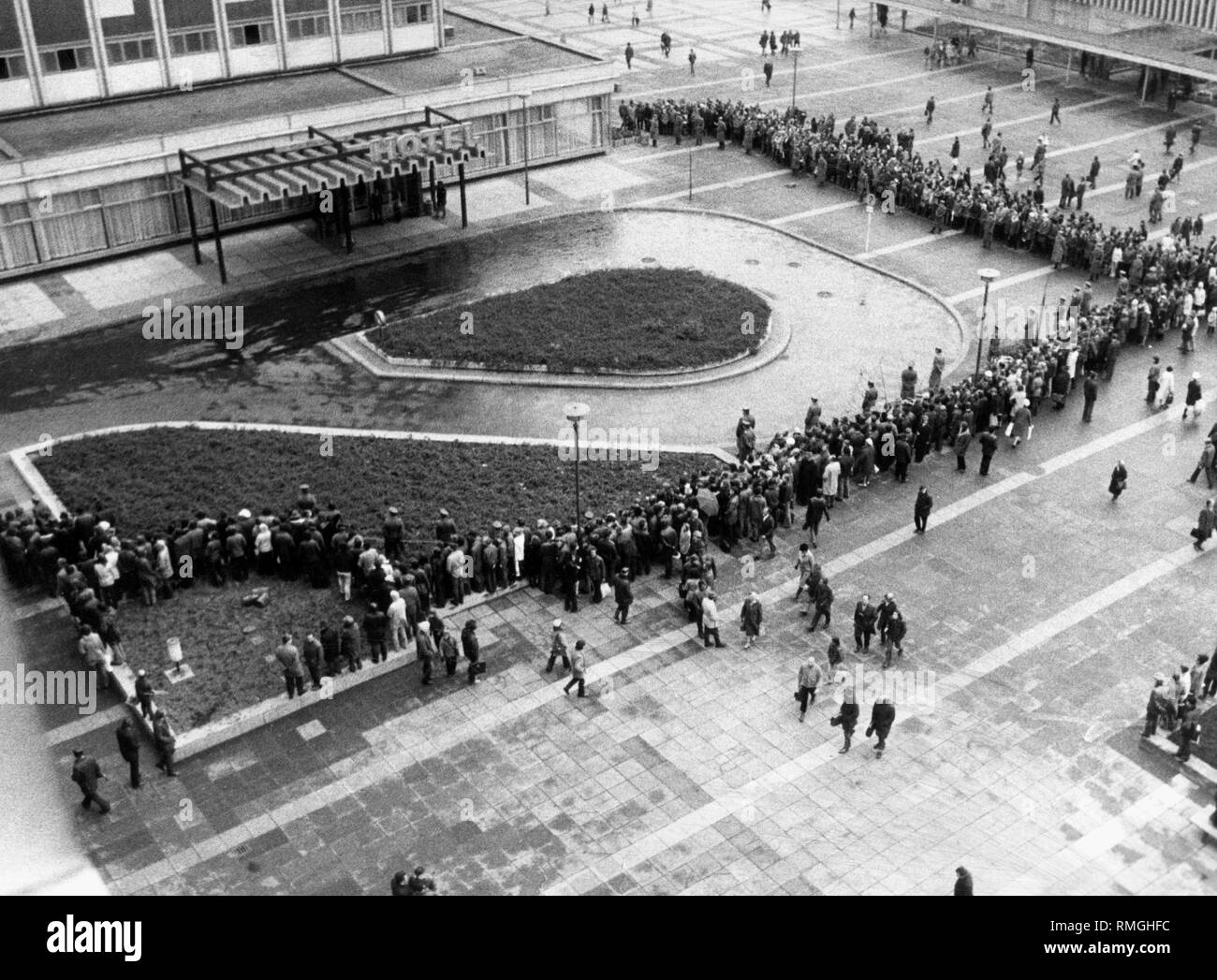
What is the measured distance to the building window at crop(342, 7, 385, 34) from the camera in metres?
49.6

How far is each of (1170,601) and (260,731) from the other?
57.5 ft

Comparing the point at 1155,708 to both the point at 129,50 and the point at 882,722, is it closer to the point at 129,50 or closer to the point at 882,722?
the point at 882,722

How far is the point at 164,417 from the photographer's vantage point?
34.1m

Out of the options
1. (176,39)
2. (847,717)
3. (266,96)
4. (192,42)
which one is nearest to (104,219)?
(266,96)

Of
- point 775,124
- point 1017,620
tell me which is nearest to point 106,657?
point 1017,620

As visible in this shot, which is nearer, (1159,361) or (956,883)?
(956,883)

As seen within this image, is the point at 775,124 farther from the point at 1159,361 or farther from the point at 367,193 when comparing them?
the point at 1159,361

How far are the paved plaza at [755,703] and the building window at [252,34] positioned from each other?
10602mm

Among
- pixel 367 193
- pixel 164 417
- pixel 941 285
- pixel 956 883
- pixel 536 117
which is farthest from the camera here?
pixel 536 117

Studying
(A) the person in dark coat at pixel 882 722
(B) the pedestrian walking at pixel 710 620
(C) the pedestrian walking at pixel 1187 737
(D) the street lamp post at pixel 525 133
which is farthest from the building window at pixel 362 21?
(C) the pedestrian walking at pixel 1187 737

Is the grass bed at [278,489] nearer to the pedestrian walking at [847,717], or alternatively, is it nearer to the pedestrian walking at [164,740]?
the pedestrian walking at [164,740]

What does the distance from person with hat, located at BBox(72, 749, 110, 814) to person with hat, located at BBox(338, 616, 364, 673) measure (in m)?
4.56

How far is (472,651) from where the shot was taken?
2445 cm

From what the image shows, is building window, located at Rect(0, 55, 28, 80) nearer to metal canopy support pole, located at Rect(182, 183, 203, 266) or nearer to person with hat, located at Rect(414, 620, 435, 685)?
metal canopy support pole, located at Rect(182, 183, 203, 266)
